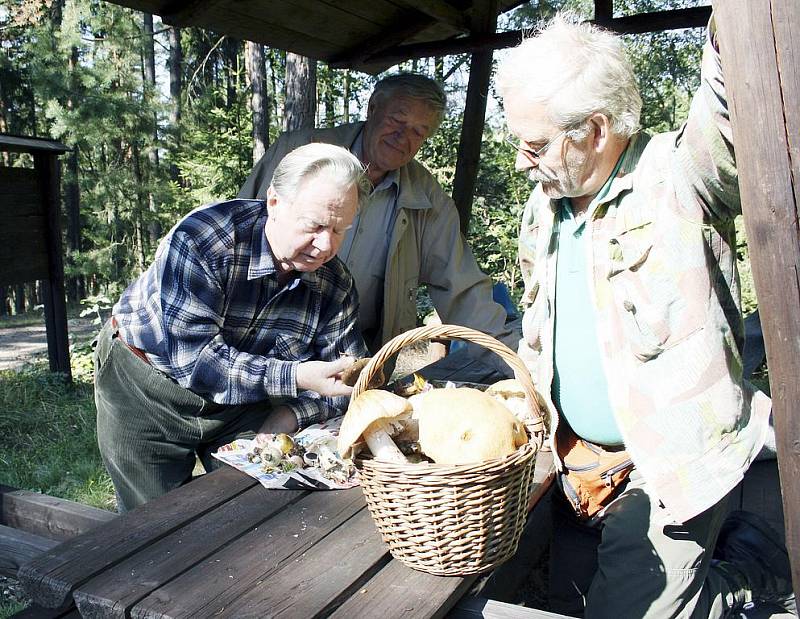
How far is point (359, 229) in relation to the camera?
121 inches

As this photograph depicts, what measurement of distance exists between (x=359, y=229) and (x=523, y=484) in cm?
176

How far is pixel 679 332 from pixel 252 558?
42.7 inches

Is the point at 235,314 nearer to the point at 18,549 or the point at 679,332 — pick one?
the point at 18,549

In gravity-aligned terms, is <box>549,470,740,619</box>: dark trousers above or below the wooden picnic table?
below

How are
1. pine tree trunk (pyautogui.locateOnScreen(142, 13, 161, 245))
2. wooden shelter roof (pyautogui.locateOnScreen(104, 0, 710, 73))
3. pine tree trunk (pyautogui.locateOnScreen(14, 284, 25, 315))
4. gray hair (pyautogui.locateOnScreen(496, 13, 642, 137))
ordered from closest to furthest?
gray hair (pyautogui.locateOnScreen(496, 13, 642, 137)) < wooden shelter roof (pyautogui.locateOnScreen(104, 0, 710, 73)) < pine tree trunk (pyautogui.locateOnScreen(142, 13, 161, 245)) < pine tree trunk (pyautogui.locateOnScreen(14, 284, 25, 315))

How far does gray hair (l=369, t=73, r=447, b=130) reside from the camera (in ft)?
9.67

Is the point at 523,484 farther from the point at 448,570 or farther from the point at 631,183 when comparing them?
the point at 631,183

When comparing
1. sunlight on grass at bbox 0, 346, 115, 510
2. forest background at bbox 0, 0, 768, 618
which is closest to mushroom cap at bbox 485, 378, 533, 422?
sunlight on grass at bbox 0, 346, 115, 510

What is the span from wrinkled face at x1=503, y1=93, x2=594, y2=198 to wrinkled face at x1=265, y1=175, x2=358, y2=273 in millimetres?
561

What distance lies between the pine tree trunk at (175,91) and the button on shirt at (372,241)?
37.8 feet

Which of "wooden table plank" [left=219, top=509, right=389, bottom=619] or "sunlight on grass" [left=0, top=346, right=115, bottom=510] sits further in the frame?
"sunlight on grass" [left=0, top=346, right=115, bottom=510]

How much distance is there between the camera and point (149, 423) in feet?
7.75

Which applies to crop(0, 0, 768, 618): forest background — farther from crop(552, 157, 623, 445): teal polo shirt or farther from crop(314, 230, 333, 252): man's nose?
crop(552, 157, 623, 445): teal polo shirt

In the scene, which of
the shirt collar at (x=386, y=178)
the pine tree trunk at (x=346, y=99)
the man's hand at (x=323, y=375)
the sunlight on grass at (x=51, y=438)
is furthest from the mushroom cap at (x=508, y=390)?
the pine tree trunk at (x=346, y=99)
